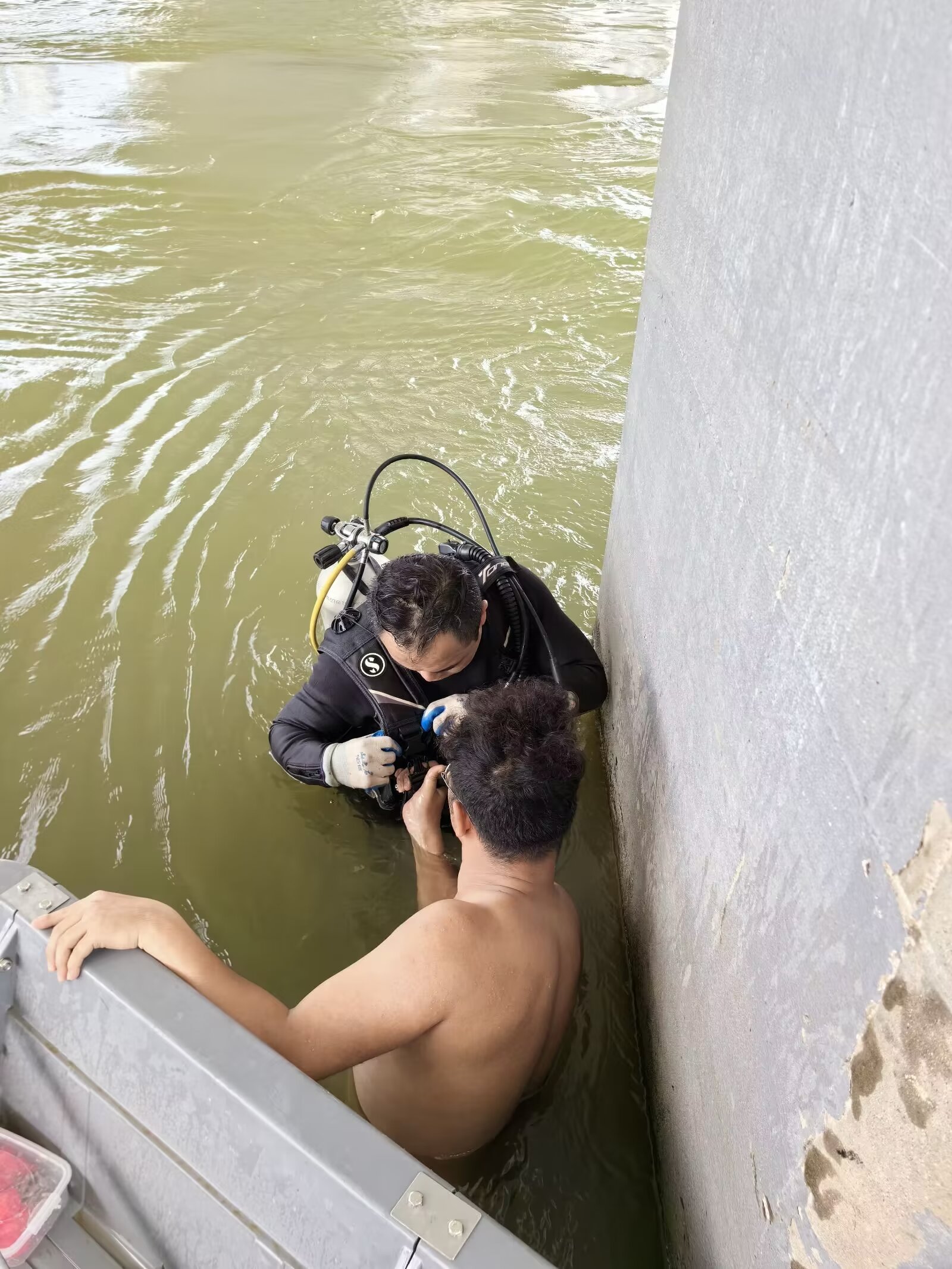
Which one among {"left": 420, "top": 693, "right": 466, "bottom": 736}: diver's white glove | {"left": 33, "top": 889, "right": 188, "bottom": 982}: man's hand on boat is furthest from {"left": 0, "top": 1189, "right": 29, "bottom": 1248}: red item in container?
{"left": 420, "top": 693, "right": 466, "bottom": 736}: diver's white glove

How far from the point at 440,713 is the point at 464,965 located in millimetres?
829

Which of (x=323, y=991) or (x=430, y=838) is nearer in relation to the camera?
(x=323, y=991)

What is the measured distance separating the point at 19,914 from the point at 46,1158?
436 millimetres

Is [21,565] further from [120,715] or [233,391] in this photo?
[233,391]

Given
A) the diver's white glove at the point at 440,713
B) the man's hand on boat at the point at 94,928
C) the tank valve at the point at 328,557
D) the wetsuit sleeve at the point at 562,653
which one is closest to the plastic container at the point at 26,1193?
the man's hand on boat at the point at 94,928

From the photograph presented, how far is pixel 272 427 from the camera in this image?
4.51 meters

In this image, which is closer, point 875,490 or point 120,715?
point 875,490

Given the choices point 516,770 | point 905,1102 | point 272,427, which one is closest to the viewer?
point 905,1102

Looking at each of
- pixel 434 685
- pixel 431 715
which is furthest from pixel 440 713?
pixel 434 685

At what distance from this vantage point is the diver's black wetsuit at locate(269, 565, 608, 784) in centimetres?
250

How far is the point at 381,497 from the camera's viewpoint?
411 cm

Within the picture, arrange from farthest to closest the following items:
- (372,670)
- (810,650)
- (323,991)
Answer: (372,670) < (323,991) < (810,650)

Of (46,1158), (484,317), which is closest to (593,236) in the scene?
(484,317)

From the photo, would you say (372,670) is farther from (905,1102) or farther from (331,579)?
(905,1102)
